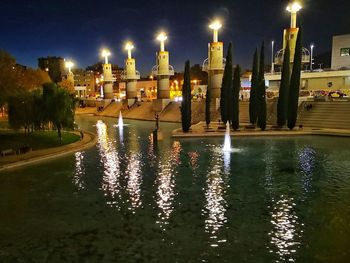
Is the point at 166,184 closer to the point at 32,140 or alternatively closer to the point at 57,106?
the point at 57,106

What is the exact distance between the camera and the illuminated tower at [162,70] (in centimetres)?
5759

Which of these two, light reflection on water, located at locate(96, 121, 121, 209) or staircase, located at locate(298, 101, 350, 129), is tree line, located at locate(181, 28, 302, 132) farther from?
light reflection on water, located at locate(96, 121, 121, 209)

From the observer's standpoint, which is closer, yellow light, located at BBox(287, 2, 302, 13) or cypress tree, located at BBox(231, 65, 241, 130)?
cypress tree, located at BBox(231, 65, 241, 130)

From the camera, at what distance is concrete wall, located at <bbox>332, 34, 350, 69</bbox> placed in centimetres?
6269

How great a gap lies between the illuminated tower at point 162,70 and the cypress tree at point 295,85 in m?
28.9

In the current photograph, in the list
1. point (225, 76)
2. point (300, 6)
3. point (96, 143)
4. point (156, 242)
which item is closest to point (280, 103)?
point (225, 76)

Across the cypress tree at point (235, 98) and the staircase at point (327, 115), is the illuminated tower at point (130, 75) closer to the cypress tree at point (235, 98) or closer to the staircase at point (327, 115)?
the cypress tree at point (235, 98)

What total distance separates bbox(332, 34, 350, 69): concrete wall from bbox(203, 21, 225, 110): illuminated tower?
99.1 ft

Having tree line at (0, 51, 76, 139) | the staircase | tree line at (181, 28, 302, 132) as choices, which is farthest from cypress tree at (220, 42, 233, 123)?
tree line at (0, 51, 76, 139)

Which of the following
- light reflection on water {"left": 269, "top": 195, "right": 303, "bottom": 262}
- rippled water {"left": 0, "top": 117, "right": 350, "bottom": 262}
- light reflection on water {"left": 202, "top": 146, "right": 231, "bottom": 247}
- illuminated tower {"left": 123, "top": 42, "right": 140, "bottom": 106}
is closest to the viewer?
light reflection on water {"left": 269, "top": 195, "right": 303, "bottom": 262}

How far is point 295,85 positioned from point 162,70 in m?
29.6

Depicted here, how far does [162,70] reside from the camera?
58156 mm

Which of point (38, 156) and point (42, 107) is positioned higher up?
point (42, 107)

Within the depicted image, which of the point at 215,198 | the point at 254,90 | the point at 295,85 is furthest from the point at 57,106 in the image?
the point at 295,85
